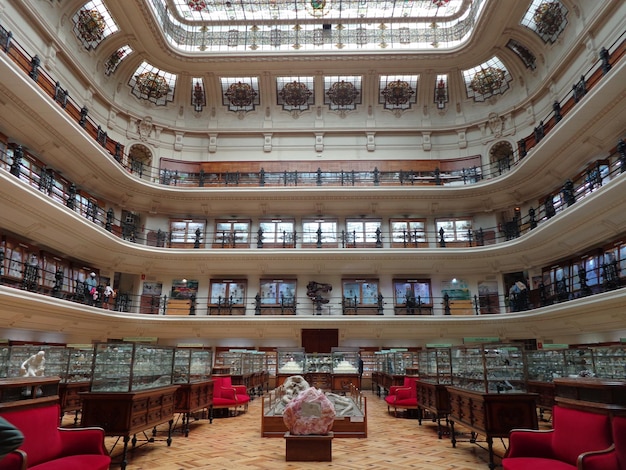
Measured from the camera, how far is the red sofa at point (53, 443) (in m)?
3.42

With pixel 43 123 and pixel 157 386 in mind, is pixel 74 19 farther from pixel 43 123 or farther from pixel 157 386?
pixel 157 386

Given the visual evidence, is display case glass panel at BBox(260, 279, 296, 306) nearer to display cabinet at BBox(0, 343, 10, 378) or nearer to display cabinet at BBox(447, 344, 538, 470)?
display cabinet at BBox(0, 343, 10, 378)

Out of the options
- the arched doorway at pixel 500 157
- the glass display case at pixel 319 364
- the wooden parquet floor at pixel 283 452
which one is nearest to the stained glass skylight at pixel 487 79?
the arched doorway at pixel 500 157

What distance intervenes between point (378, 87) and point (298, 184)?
578 cm

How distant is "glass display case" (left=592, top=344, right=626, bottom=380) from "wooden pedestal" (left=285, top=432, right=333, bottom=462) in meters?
4.46

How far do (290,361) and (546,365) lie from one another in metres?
6.48

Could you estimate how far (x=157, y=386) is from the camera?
254 inches

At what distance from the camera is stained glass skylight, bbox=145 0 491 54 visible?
691 inches

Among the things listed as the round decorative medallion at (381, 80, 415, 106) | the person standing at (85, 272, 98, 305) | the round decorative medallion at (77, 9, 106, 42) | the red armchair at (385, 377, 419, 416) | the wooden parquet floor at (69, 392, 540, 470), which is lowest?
the wooden parquet floor at (69, 392, 540, 470)

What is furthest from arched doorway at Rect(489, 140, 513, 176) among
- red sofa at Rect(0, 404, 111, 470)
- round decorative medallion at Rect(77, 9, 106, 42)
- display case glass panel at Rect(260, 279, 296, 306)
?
red sofa at Rect(0, 404, 111, 470)

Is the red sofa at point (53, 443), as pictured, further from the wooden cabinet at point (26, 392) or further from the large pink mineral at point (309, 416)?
the large pink mineral at point (309, 416)

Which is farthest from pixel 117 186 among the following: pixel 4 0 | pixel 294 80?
pixel 294 80

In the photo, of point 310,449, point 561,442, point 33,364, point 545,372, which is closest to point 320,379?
point 545,372

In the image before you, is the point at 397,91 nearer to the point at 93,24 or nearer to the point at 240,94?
the point at 240,94
